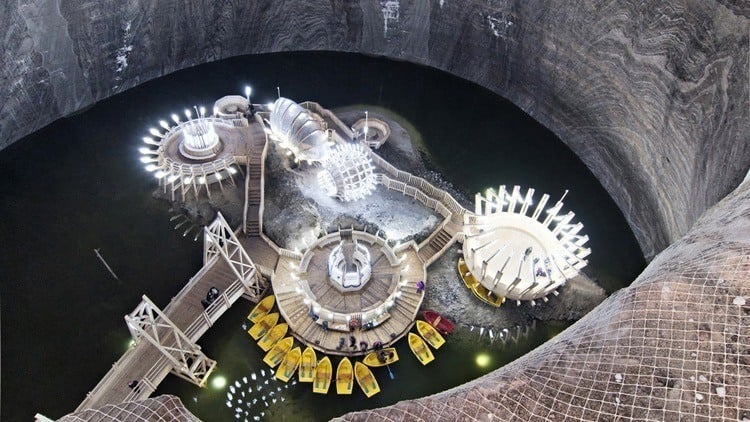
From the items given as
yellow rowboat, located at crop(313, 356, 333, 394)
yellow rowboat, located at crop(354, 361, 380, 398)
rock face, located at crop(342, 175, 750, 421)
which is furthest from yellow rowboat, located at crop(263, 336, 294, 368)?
rock face, located at crop(342, 175, 750, 421)

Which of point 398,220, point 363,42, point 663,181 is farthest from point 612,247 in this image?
point 363,42

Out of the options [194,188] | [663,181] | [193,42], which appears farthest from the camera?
[193,42]

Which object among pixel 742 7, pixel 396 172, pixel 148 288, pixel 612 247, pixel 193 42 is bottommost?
pixel 148 288

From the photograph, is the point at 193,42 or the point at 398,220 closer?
the point at 398,220

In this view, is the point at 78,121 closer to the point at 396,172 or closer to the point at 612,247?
the point at 396,172

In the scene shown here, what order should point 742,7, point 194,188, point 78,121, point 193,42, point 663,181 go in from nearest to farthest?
point 742,7 < point 663,181 < point 194,188 < point 78,121 < point 193,42
